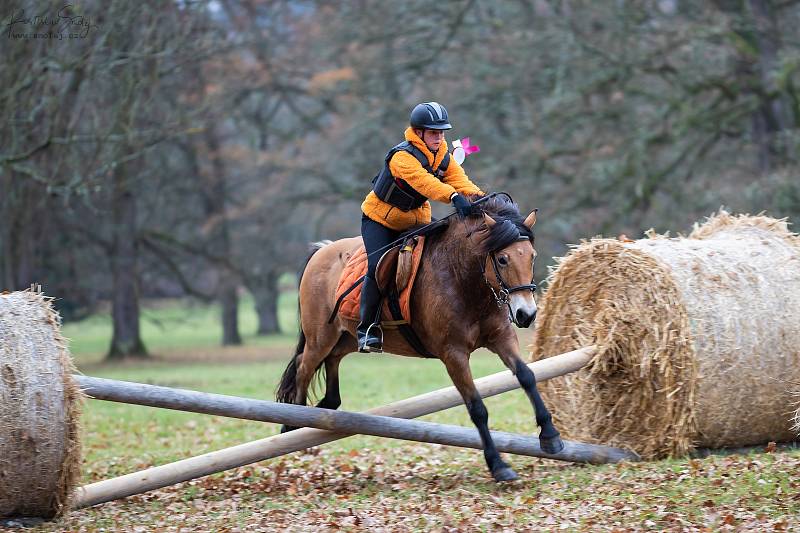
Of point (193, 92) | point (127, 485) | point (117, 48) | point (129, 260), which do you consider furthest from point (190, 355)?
point (127, 485)

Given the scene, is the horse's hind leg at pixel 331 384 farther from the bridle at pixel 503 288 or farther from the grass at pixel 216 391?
the bridle at pixel 503 288

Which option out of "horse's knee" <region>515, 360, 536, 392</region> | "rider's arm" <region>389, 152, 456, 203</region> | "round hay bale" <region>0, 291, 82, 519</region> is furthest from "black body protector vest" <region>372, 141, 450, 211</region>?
"round hay bale" <region>0, 291, 82, 519</region>

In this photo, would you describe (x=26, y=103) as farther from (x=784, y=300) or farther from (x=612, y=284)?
(x=784, y=300)

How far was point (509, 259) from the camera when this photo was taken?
7.34 meters

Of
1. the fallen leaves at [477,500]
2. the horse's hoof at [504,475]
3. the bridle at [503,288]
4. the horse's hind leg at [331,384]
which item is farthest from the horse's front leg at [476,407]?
the horse's hind leg at [331,384]

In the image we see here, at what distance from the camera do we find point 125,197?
90.6 ft

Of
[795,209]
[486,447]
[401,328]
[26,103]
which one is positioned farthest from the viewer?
[795,209]

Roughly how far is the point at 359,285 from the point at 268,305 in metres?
34.2

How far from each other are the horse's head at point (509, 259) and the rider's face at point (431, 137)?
2.47 ft

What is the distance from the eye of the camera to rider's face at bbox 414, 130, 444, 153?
26.2 ft

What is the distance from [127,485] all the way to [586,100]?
17.4m

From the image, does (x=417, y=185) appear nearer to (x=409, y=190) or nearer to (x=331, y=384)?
(x=409, y=190)

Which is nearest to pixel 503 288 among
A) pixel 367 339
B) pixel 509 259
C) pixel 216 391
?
pixel 509 259

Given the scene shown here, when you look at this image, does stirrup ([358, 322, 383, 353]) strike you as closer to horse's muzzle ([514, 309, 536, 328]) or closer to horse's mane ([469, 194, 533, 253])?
horse's mane ([469, 194, 533, 253])
